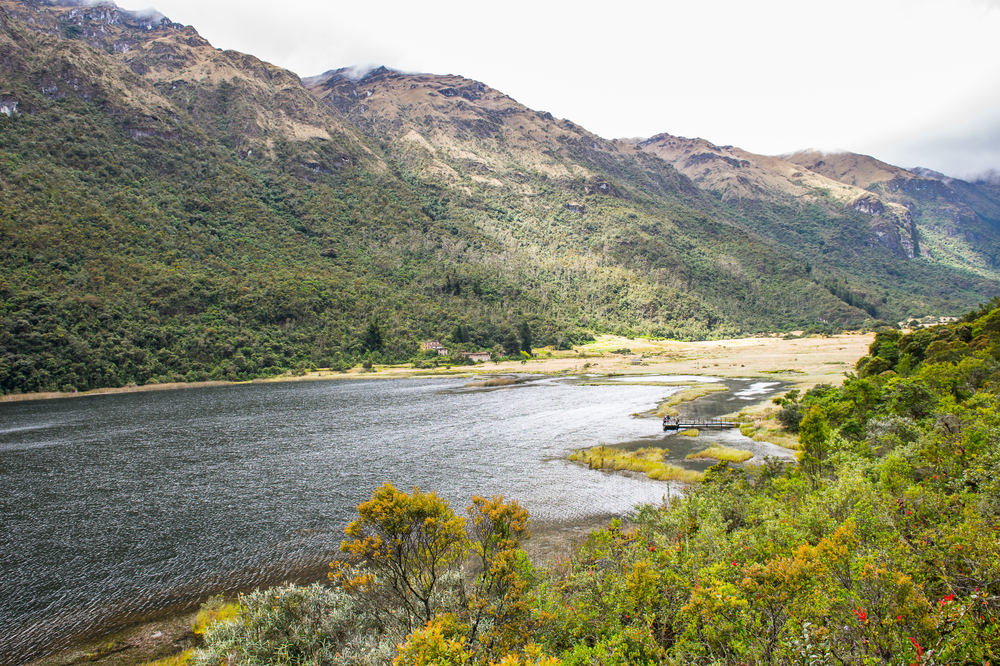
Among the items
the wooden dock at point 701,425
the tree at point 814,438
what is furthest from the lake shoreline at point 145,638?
the wooden dock at point 701,425

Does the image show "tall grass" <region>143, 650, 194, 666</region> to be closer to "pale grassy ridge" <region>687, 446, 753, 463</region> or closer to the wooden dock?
"pale grassy ridge" <region>687, 446, 753, 463</region>

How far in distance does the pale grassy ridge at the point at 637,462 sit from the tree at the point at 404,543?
28.6 metres

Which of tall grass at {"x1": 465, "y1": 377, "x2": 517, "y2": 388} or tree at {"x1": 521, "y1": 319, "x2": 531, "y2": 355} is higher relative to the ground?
tree at {"x1": 521, "y1": 319, "x2": 531, "y2": 355}

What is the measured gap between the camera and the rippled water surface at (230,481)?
24922mm

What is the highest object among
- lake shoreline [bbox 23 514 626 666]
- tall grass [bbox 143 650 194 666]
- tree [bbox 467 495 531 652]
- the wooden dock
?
tree [bbox 467 495 531 652]

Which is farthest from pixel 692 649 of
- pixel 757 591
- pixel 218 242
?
pixel 218 242

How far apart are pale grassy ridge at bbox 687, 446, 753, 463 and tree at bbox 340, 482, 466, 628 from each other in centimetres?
3498

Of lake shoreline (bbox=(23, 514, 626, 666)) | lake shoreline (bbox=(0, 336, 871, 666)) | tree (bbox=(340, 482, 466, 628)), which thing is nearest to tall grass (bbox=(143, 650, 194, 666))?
lake shoreline (bbox=(23, 514, 626, 666))

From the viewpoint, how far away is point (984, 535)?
9.44 meters

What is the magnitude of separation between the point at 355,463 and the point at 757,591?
4457 centimetres

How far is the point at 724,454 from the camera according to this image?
143 feet

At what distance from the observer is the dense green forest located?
315 inches

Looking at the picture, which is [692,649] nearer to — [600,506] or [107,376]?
[600,506]

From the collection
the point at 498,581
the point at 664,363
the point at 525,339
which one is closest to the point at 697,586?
the point at 498,581
